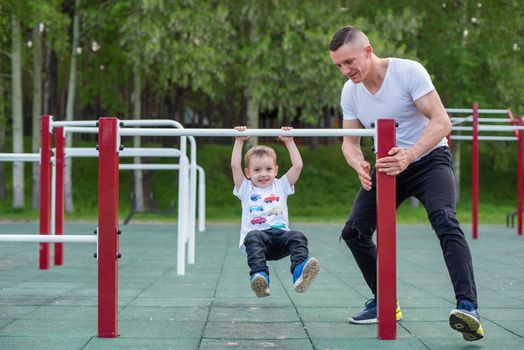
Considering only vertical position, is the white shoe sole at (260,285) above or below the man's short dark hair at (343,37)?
below

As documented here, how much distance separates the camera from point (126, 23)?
17859 millimetres

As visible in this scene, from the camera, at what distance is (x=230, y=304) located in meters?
5.03

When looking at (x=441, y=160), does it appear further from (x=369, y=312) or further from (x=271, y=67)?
(x=271, y=67)

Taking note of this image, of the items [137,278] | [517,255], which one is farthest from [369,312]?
[517,255]

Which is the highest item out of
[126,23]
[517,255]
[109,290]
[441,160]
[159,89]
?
[126,23]

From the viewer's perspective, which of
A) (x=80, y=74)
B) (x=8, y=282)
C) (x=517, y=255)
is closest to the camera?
(x=8, y=282)

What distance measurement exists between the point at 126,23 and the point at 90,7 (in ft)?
6.91

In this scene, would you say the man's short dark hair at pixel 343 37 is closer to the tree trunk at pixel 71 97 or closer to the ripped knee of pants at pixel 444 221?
the ripped knee of pants at pixel 444 221

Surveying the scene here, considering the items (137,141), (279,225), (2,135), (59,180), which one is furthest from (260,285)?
(2,135)

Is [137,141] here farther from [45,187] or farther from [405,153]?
[405,153]

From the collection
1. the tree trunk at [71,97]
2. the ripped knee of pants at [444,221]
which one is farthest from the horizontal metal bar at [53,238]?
the tree trunk at [71,97]

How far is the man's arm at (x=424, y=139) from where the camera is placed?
370cm

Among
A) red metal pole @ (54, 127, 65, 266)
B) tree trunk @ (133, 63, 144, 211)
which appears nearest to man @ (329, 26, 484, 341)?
red metal pole @ (54, 127, 65, 266)

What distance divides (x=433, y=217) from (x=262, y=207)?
1.03 metres
